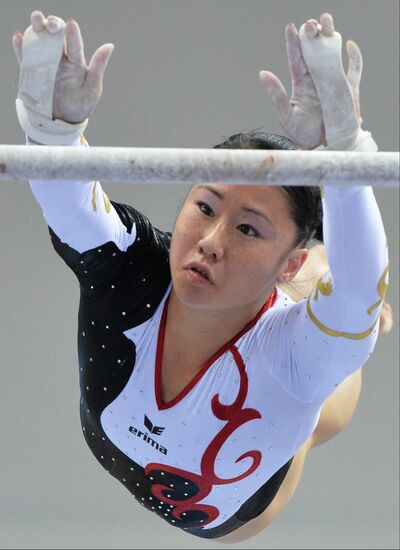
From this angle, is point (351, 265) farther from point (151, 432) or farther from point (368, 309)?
point (151, 432)

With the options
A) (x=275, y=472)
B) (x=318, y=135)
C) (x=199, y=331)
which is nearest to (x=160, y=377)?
(x=199, y=331)

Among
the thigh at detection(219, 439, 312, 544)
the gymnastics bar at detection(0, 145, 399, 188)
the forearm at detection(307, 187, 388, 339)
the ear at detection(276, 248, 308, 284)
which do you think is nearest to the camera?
the gymnastics bar at detection(0, 145, 399, 188)

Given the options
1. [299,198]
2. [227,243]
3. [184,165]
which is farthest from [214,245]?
[184,165]

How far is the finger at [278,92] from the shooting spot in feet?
3.24

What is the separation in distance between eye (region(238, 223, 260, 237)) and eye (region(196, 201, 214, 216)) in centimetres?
4

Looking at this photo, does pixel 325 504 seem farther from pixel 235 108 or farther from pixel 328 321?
pixel 328 321

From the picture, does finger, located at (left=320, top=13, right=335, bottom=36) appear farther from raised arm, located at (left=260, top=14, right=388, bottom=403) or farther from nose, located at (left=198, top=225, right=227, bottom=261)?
nose, located at (left=198, top=225, right=227, bottom=261)

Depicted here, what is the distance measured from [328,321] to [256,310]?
171 mm

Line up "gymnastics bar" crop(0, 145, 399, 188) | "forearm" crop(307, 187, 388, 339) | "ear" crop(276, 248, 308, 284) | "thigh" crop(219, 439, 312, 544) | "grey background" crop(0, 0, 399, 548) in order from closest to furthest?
"gymnastics bar" crop(0, 145, 399, 188) → "forearm" crop(307, 187, 388, 339) → "ear" crop(276, 248, 308, 284) → "thigh" crop(219, 439, 312, 544) → "grey background" crop(0, 0, 399, 548)

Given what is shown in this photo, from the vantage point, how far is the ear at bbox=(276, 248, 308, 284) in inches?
49.5

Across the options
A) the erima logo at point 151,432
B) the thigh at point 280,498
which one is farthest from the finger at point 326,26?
the thigh at point 280,498

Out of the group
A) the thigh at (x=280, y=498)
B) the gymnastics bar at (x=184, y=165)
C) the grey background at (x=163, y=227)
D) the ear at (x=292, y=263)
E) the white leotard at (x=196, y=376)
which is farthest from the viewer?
the grey background at (x=163, y=227)

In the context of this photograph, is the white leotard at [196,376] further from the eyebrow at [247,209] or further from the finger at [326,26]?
the finger at [326,26]

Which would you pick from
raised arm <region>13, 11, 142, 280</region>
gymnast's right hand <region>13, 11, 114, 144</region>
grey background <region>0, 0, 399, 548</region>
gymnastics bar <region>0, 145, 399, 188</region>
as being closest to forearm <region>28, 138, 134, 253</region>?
raised arm <region>13, 11, 142, 280</region>
